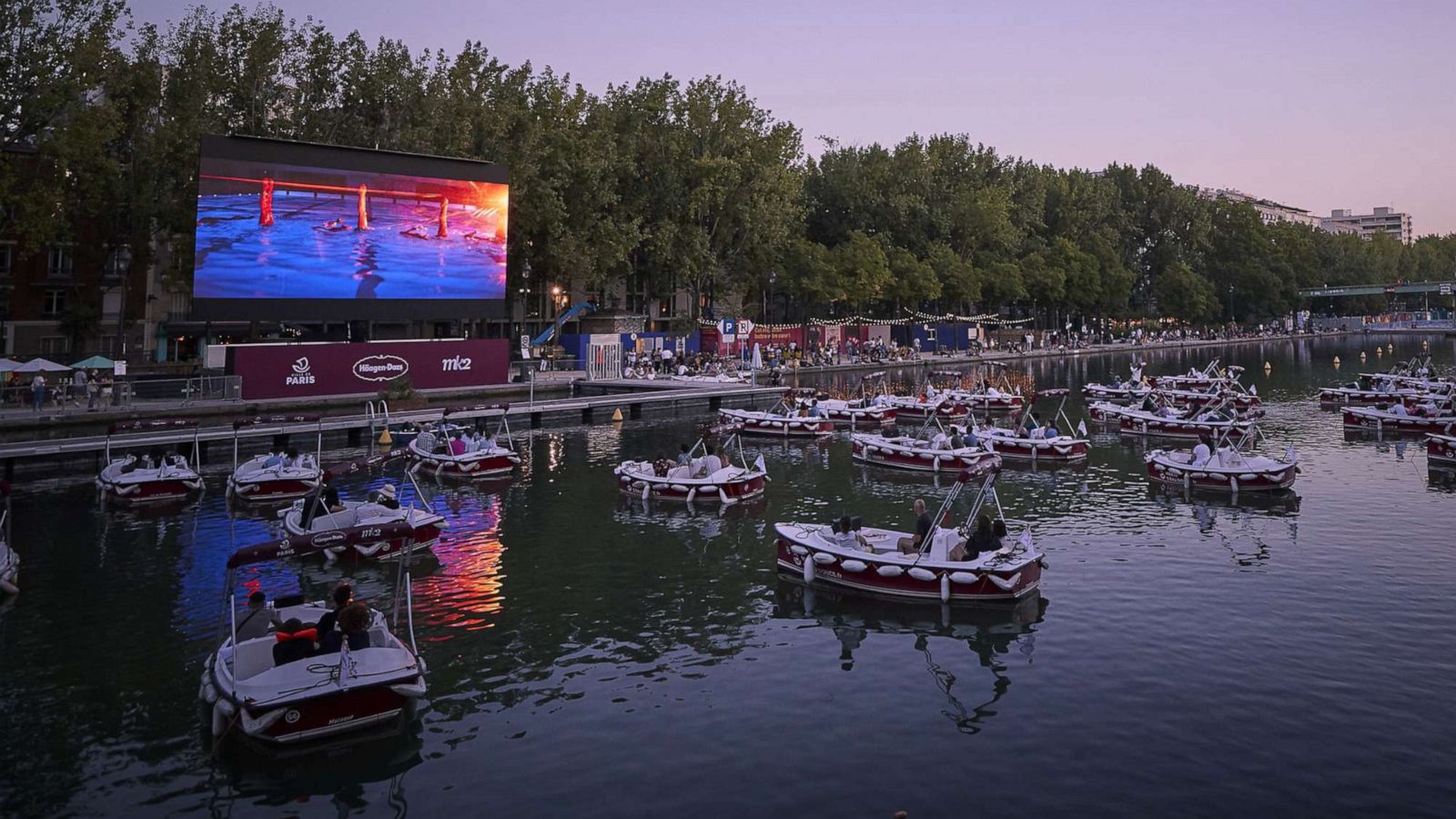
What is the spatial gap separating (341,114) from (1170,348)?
4422 inches

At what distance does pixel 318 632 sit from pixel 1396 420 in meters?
Result: 52.1

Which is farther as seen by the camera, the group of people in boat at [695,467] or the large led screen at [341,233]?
the large led screen at [341,233]

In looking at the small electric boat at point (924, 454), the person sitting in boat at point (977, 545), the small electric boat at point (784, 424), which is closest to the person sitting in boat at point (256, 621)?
the person sitting in boat at point (977, 545)

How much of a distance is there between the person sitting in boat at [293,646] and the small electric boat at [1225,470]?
31.0 metres

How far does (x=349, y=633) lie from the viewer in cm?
1677

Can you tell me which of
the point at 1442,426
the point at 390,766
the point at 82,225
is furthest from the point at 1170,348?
the point at 390,766

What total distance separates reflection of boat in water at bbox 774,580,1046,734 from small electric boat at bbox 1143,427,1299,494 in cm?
1654

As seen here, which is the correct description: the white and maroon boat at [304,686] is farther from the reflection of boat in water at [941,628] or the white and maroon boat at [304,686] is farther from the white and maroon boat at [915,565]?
the white and maroon boat at [915,565]

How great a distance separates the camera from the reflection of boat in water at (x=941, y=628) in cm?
1888

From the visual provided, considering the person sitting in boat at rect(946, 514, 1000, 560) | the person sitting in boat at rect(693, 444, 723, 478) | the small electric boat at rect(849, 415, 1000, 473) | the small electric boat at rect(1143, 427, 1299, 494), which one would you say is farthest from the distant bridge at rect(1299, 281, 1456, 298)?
the person sitting in boat at rect(946, 514, 1000, 560)

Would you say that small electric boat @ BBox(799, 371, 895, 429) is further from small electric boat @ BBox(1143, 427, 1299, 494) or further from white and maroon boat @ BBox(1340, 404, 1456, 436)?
white and maroon boat @ BBox(1340, 404, 1456, 436)

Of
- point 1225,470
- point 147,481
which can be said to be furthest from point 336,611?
point 1225,470

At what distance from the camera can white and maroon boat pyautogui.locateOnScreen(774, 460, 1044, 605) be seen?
75.3ft

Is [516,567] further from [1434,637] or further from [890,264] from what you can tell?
[890,264]
